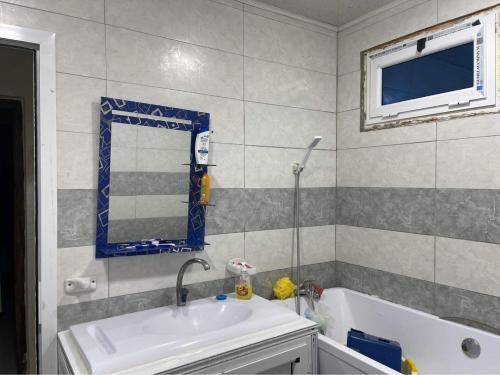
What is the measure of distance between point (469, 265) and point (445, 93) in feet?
3.04

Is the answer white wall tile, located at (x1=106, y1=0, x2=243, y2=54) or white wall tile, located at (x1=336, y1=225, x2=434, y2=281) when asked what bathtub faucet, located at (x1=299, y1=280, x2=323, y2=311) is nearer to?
white wall tile, located at (x1=336, y1=225, x2=434, y2=281)

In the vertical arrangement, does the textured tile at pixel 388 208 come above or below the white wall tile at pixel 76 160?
below

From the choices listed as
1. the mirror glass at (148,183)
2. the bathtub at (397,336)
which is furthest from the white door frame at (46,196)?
the bathtub at (397,336)

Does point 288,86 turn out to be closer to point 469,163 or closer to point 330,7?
point 330,7

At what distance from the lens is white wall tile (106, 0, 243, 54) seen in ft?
5.96

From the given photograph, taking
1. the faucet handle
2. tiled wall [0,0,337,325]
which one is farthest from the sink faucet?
tiled wall [0,0,337,325]

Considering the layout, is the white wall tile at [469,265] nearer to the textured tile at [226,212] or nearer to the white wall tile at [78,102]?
the textured tile at [226,212]

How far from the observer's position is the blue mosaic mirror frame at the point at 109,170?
5.71 feet

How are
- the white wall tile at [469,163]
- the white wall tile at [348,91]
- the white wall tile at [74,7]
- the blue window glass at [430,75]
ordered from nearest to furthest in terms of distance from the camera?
the white wall tile at [74,7], the white wall tile at [469,163], the blue window glass at [430,75], the white wall tile at [348,91]

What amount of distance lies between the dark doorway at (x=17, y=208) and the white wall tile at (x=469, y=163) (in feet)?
6.77

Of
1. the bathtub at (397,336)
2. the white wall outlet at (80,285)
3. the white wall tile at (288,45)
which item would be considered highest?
the white wall tile at (288,45)

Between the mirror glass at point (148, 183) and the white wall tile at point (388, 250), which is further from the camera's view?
the white wall tile at point (388, 250)

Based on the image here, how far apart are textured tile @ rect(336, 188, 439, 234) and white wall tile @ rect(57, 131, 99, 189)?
1642 millimetres

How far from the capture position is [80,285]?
1719mm
